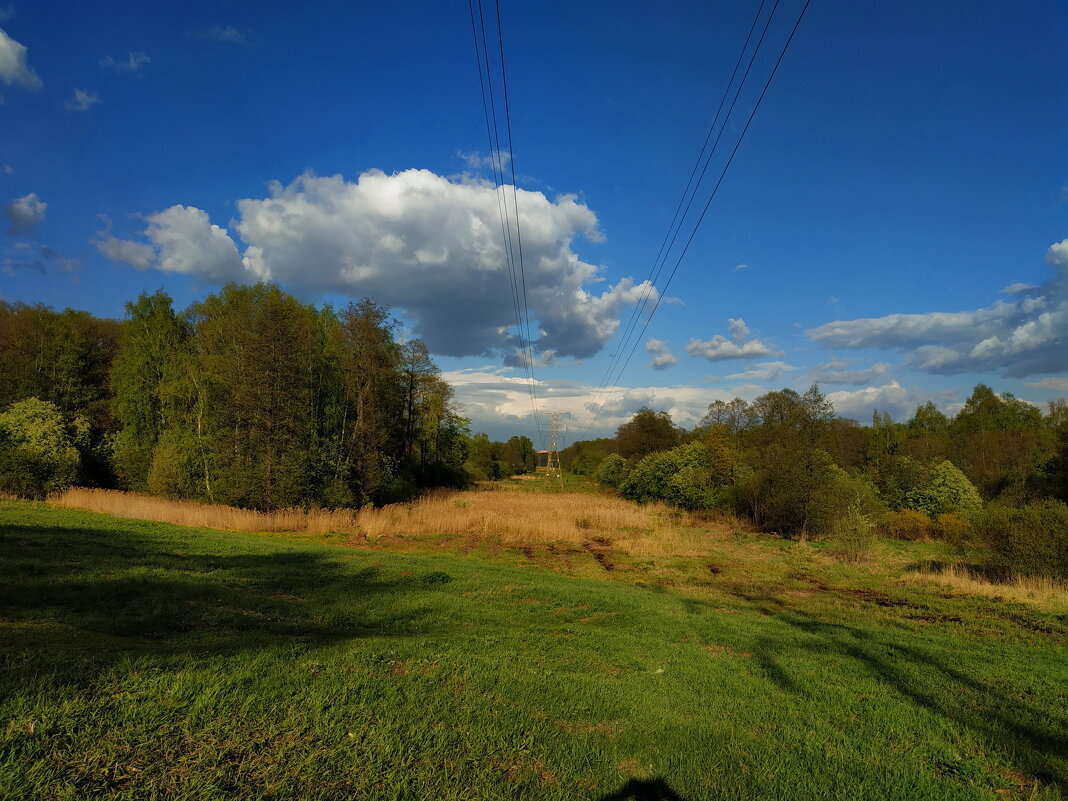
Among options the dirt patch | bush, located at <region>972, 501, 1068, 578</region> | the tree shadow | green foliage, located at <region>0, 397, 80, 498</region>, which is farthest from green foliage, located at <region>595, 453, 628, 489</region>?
the tree shadow

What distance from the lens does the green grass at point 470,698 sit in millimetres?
3443

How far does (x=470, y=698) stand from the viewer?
5004 millimetres

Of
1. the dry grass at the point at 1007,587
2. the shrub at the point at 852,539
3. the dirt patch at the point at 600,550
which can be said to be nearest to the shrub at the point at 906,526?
the shrub at the point at 852,539

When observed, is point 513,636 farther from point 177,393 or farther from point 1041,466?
point 1041,466

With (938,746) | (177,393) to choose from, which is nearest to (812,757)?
(938,746)

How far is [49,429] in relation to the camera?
26359mm

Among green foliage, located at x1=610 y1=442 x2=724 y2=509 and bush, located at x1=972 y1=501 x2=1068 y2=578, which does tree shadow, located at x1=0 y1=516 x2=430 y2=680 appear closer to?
bush, located at x1=972 y1=501 x2=1068 y2=578

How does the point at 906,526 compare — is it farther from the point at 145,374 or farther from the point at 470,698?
the point at 145,374

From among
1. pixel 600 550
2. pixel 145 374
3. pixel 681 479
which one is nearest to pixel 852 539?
pixel 600 550

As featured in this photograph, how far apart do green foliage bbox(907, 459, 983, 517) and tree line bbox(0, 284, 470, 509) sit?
3849 cm

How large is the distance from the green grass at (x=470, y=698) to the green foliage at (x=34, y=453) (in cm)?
1758

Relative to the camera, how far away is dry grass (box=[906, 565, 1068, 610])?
1389 cm

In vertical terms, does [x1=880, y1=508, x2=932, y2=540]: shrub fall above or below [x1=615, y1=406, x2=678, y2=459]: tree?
below

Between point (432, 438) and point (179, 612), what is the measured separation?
1770 inches
